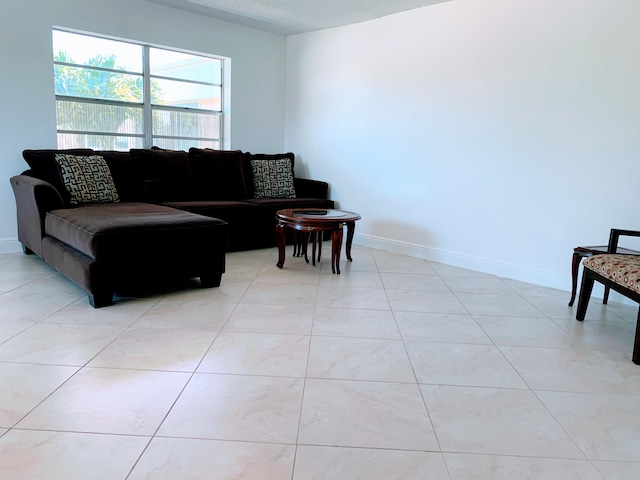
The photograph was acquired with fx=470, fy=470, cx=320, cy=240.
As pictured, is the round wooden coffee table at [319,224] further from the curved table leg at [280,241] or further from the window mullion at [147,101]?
the window mullion at [147,101]

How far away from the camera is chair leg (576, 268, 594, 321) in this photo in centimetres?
287

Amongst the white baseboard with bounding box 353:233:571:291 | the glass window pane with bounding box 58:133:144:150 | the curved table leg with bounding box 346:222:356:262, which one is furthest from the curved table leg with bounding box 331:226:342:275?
the glass window pane with bounding box 58:133:144:150

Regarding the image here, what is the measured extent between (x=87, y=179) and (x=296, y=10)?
253 cm

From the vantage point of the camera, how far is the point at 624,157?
10.6 feet

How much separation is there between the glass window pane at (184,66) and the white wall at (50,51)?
0.58 feet

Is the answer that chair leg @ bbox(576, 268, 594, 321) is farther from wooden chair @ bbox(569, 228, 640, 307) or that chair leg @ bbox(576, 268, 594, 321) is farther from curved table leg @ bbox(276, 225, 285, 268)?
curved table leg @ bbox(276, 225, 285, 268)

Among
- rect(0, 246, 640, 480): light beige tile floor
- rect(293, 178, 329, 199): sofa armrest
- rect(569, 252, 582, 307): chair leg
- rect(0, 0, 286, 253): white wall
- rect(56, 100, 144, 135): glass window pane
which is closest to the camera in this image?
rect(0, 246, 640, 480): light beige tile floor

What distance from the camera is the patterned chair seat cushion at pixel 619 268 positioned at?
7.97 ft

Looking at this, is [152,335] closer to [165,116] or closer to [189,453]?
[189,453]

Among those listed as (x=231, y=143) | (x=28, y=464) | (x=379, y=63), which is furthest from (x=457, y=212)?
(x=28, y=464)

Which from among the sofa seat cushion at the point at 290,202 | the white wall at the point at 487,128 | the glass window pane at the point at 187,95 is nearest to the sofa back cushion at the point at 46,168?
the glass window pane at the point at 187,95

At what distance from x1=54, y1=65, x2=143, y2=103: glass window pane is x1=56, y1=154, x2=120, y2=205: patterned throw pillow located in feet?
2.62

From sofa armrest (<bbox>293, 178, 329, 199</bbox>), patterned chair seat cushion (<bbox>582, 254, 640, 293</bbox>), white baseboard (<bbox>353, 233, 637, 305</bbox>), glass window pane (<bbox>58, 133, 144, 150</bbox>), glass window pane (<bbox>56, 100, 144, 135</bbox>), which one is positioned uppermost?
glass window pane (<bbox>56, 100, 144, 135</bbox>)

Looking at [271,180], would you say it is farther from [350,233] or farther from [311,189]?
[350,233]
